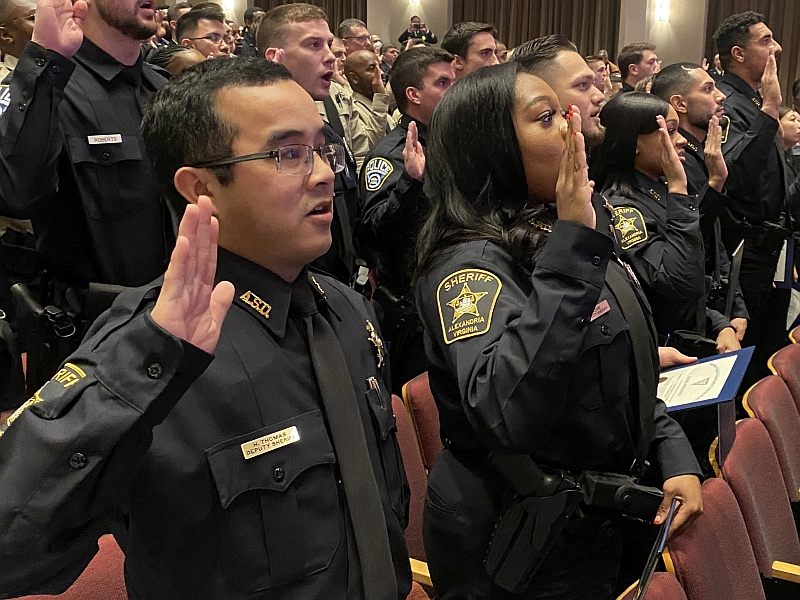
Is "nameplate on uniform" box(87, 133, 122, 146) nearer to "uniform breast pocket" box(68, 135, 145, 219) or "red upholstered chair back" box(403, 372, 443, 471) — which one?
"uniform breast pocket" box(68, 135, 145, 219)

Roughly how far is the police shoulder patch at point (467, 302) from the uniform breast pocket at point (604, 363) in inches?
6.9

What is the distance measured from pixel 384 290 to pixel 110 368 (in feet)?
7.31

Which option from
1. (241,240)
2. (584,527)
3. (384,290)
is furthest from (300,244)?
(384,290)

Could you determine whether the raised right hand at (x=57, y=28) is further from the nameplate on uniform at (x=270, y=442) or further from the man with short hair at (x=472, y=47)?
the man with short hair at (x=472, y=47)

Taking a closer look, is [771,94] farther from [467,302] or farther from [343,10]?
[343,10]

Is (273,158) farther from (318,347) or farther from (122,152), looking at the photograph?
(122,152)

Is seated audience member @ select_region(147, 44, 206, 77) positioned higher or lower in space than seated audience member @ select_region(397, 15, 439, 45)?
higher

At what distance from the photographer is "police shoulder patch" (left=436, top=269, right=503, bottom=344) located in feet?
4.17

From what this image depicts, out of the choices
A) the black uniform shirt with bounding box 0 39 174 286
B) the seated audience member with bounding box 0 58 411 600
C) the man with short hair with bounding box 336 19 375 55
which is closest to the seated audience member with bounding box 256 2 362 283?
the black uniform shirt with bounding box 0 39 174 286

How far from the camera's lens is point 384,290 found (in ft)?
9.97

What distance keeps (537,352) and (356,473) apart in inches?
12.1

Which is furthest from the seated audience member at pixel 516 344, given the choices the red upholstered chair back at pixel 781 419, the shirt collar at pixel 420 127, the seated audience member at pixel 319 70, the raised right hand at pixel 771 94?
the raised right hand at pixel 771 94

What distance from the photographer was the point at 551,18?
10531mm

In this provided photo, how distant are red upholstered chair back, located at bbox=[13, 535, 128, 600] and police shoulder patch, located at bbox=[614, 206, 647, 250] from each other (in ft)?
5.12
